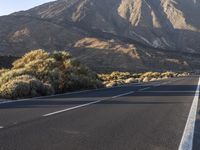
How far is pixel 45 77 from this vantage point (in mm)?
29984

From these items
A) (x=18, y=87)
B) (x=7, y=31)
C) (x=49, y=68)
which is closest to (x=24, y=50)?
(x=7, y=31)

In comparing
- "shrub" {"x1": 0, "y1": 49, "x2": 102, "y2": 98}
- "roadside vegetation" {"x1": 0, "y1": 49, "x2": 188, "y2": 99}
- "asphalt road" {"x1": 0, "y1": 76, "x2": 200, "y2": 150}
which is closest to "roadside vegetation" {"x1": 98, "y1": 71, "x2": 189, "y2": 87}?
"roadside vegetation" {"x1": 0, "y1": 49, "x2": 188, "y2": 99}

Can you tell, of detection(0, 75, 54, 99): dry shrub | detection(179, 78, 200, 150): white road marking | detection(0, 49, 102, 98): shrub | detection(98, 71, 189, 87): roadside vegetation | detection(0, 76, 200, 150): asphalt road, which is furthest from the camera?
detection(98, 71, 189, 87): roadside vegetation

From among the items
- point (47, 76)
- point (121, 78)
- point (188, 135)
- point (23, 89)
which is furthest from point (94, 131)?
point (121, 78)

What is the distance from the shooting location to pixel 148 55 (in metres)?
152

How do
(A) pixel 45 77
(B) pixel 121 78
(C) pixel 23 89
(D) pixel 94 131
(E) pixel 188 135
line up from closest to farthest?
1. (E) pixel 188 135
2. (D) pixel 94 131
3. (C) pixel 23 89
4. (A) pixel 45 77
5. (B) pixel 121 78

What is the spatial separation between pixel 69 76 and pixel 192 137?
22.9 meters

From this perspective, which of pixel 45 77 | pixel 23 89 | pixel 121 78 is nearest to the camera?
pixel 23 89

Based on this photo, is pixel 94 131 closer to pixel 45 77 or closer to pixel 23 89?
pixel 23 89

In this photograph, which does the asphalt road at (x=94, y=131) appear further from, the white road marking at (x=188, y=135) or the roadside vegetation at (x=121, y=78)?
the roadside vegetation at (x=121, y=78)

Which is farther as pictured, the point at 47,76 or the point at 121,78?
the point at 121,78

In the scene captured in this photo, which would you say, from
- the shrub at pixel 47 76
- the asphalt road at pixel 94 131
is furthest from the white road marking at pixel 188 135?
the shrub at pixel 47 76

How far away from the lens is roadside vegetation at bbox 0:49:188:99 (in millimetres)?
22938

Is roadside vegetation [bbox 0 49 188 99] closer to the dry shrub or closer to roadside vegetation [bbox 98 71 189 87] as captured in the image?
the dry shrub
